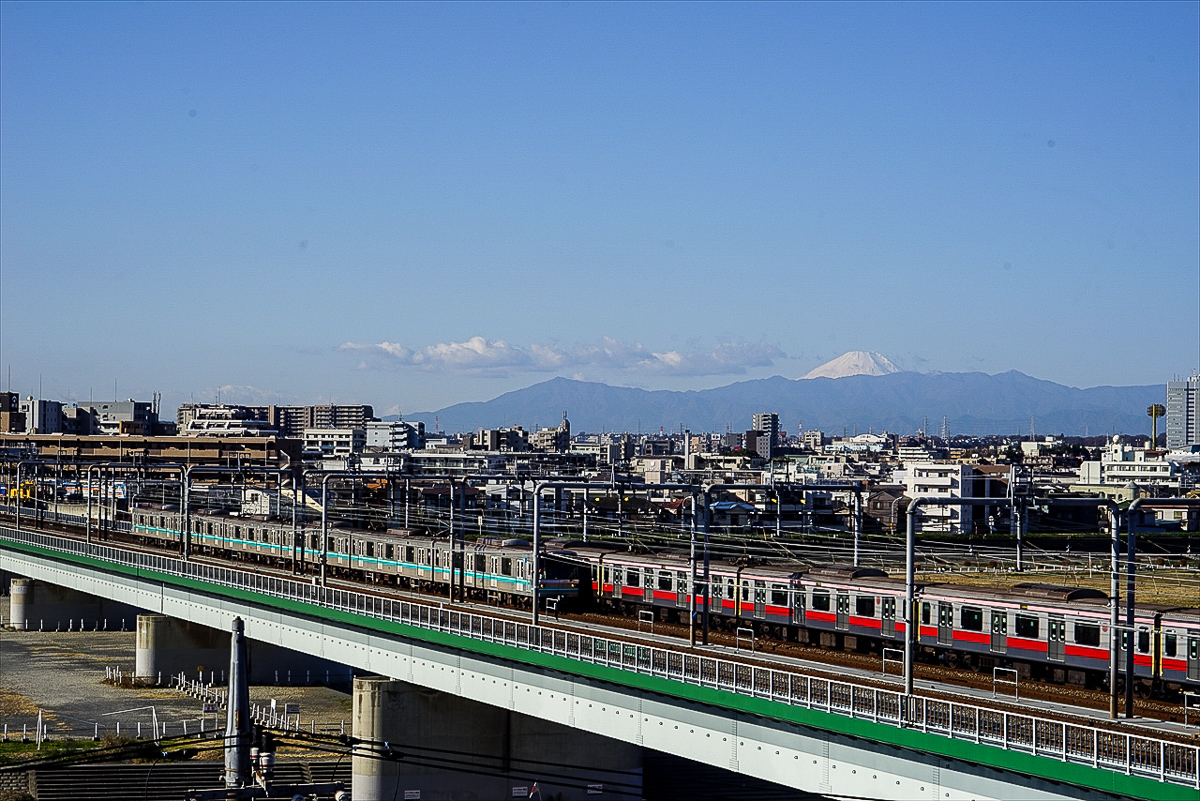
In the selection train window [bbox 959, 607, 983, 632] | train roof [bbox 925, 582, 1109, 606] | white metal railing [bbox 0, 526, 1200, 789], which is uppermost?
train roof [bbox 925, 582, 1109, 606]

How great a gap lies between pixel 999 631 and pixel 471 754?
14.9m

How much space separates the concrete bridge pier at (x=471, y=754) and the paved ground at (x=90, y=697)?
903 cm

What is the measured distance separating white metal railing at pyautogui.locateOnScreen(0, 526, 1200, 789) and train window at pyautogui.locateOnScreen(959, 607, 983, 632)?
6961 millimetres

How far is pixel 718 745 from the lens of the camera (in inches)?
1171

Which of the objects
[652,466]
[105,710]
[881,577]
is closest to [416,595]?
[105,710]

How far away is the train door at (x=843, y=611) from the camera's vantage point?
3762 cm

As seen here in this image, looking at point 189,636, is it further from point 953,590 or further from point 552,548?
point 953,590

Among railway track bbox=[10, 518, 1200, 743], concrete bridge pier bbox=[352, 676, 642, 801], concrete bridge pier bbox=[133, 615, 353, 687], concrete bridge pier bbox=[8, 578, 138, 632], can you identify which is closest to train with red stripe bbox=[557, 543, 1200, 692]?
railway track bbox=[10, 518, 1200, 743]

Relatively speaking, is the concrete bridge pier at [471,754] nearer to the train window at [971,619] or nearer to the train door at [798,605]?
the train door at [798,605]

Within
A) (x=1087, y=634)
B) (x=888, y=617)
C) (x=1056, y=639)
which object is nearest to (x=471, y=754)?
(x=888, y=617)

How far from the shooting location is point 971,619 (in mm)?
34281

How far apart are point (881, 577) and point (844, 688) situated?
10930 millimetres

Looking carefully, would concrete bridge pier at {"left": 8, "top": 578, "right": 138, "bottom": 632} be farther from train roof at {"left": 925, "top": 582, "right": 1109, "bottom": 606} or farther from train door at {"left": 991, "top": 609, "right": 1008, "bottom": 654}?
train door at {"left": 991, "top": 609, "right": 1008, "bottom": 654}

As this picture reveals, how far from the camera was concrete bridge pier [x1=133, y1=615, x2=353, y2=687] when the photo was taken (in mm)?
61719
